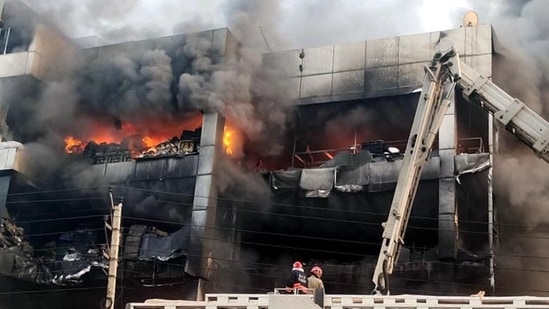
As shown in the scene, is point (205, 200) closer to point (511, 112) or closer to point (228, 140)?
point (228, 140)

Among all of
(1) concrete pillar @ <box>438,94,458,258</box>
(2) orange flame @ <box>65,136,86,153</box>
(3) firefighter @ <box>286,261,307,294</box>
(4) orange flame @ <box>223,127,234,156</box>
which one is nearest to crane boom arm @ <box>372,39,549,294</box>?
(3) firefighter @ <box>286,261,307,294</box>

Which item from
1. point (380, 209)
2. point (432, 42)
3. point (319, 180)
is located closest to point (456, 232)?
point (380, 209)

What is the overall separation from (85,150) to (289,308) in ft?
69.4

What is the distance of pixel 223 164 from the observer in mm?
30203

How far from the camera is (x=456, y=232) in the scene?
2694 centimetres

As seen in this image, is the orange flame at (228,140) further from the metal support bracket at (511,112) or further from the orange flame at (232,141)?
the metal support bracket at (511,112)

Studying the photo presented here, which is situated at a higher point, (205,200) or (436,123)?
(436,123)

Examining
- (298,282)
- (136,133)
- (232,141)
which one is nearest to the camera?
(298,282)

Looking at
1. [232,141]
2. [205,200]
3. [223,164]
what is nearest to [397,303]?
[205,200]

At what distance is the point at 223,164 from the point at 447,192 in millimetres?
8330

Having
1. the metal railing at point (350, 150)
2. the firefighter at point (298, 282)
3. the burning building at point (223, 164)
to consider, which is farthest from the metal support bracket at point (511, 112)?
the firefighter at point (298, 282)

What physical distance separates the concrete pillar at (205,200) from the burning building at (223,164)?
60 mm

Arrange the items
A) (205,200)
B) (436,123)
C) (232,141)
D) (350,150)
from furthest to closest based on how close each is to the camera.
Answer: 1. (350,150)
2. (232,141)
3. (205,200)
4. (436,123)

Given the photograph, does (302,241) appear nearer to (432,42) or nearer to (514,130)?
(432,42)
